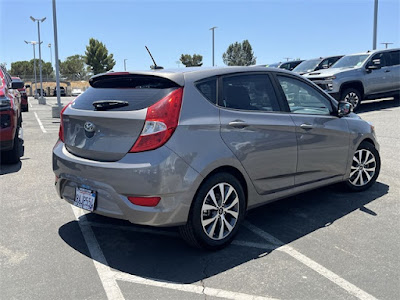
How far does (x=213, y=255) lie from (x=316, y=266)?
2.97 feet

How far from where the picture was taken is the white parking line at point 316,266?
9.78 feet

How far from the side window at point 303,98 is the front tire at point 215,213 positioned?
131 centimetres

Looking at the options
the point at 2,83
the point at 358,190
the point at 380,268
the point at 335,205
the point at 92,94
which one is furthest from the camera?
the point at 2,83

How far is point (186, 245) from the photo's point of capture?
381cm

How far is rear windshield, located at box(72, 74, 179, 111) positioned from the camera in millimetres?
3445

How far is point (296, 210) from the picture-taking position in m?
4.79

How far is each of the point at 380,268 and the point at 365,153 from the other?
2368 mm

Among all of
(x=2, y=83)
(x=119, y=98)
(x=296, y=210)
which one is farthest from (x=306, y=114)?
(x=2, y=83)

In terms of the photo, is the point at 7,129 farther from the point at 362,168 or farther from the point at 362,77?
the point at 362,77

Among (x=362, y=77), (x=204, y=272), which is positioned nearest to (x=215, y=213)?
(x=204, y=272)

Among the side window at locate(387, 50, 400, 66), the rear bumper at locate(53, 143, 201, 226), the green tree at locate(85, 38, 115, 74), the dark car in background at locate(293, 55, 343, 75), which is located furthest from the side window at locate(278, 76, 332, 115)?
the green tree at locate(85, 38, 115, 74)

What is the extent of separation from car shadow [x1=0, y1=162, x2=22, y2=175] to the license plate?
3.61m

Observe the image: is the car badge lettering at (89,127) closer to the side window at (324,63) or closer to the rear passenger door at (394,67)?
the rear passenger door at (394,67)

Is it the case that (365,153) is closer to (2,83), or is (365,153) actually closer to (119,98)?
(119,98)
